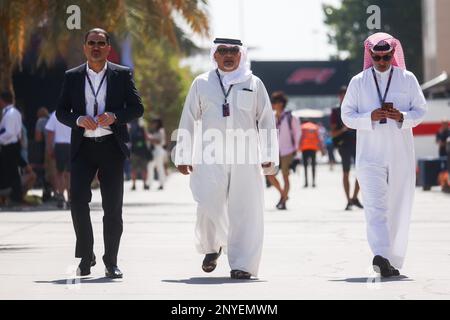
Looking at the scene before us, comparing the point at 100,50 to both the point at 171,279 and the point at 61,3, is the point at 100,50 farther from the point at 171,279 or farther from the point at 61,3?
the point at 61,3

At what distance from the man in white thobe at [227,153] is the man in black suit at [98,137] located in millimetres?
515

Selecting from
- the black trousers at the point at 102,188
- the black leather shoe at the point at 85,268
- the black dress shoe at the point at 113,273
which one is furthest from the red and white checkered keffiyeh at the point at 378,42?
the black leather shoe at the point at 85,268

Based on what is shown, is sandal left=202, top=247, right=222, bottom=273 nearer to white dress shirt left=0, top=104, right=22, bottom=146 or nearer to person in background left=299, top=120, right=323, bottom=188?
white dress shirt left=0, top=104, right=22, bottom=146

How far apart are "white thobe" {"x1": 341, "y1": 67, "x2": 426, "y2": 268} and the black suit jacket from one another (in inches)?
69.5

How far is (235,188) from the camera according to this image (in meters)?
11.5

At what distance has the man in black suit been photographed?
11.3 meters

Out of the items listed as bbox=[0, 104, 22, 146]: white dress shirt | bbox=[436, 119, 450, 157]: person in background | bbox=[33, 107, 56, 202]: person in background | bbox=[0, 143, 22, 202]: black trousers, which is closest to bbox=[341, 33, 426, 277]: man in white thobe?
bbox=[0, 104, 22, 146]: white dress shirt

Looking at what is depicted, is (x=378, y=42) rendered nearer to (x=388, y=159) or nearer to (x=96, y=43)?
(x=388, y=159)

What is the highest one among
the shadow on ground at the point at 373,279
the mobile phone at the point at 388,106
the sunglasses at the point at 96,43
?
the sunglasses at the point at 96,43

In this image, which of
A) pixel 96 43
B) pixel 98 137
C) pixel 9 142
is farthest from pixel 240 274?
pixel 9 142

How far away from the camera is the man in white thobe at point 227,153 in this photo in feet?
37.6

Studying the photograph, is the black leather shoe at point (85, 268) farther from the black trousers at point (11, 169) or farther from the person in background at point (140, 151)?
the person in background at point (140, 151)
